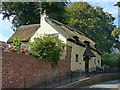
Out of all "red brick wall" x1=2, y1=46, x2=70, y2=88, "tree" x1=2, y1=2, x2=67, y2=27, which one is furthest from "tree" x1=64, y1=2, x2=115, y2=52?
"red brick wall" x1=2, y1=46, x2=70, y2=88

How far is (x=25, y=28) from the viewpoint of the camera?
30703mm

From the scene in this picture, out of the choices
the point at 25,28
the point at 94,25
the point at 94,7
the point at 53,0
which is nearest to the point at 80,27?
the point at 94,25

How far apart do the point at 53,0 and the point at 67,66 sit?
46.0 ft

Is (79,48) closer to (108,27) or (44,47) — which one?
(44,47)

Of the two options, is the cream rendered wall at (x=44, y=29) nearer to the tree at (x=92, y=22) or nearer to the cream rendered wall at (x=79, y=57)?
the cream rendered wall at (x=79, y=57)

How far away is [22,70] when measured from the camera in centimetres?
1716

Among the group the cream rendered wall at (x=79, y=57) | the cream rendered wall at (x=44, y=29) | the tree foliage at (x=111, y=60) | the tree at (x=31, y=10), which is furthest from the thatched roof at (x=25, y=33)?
the tree foliage at (x=111, y=60)

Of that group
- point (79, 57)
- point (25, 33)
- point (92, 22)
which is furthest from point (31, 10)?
point (92, 22)

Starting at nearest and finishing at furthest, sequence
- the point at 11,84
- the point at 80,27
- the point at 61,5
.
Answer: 1. the point at 11,84
2. the point at 61,5
3. the point at 80,27

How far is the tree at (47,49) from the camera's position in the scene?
19.4 metres

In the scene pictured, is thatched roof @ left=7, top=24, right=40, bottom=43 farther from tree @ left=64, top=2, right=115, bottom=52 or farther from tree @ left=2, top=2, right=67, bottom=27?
tree @ left=64, top=2, right=115, bottom=52

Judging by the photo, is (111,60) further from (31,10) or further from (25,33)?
(25,33)

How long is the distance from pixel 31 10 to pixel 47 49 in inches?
716

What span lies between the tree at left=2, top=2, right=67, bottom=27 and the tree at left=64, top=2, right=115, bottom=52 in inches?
180
